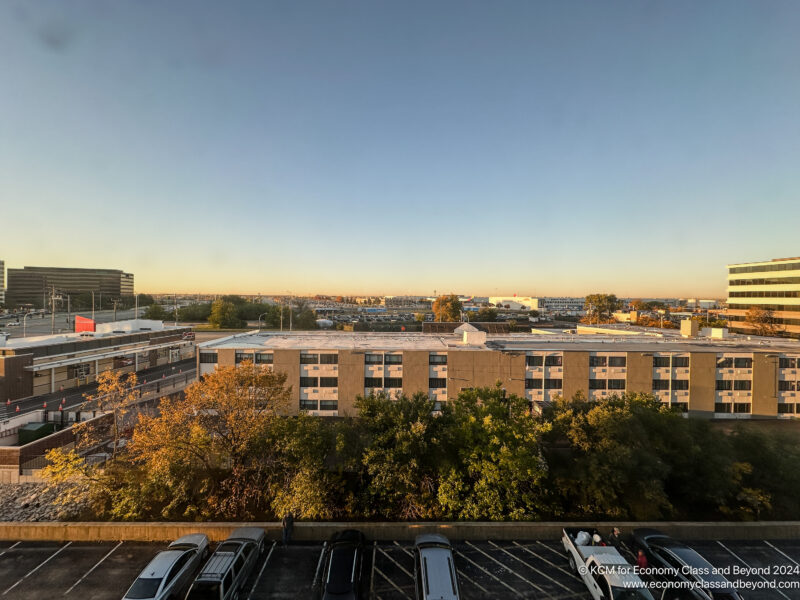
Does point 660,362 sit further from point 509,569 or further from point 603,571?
point 509,569

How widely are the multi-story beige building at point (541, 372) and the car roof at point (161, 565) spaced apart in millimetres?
18513

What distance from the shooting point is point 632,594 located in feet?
35.3

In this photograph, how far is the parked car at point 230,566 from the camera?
10.6 metres

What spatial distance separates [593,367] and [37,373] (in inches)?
2070

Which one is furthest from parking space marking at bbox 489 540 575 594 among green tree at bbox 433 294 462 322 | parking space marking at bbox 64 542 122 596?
green tree at bbox 433 294 462 322

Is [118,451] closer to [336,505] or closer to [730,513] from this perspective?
[336,505]

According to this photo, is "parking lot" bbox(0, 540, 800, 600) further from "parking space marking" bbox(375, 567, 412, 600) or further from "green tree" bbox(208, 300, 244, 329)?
"green tree" bbox(208, 300, 244, 329)

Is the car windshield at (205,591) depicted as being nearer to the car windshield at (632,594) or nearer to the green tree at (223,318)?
the car windshield at (632,594)

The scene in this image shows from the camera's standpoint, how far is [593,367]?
3094 centimetres

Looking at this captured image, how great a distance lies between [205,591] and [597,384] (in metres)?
30.3

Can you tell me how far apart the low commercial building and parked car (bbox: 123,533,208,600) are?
59.1 feet

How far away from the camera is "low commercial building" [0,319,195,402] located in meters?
34.1

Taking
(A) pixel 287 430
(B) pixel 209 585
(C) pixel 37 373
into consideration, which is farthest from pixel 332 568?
(C) pixel 37 373

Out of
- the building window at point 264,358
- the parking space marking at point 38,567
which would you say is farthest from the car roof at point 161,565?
→ the building window at point 264,358
